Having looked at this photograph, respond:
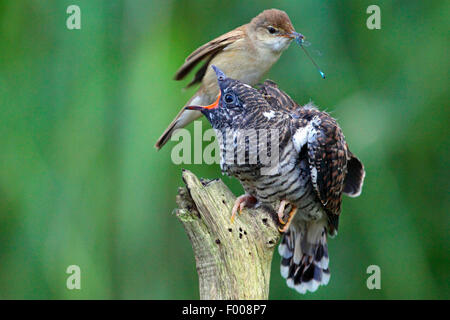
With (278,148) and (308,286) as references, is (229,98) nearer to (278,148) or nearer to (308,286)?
(278,148)

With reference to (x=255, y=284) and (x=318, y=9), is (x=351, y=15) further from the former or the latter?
(x=255, y=284)

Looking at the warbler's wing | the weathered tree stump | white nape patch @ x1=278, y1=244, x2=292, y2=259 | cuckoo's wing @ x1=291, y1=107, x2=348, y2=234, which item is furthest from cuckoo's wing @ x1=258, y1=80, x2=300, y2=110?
white nape patch @ x1=278, y1=244, x2=292, y2=259

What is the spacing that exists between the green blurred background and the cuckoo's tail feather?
262 millimetres

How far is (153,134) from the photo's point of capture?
3.55 m

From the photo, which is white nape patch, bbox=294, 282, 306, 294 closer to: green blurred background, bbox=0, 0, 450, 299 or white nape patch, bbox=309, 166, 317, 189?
green blurred background, bbox=0, 0, 450, 299

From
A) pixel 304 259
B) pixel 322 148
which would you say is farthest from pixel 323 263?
pixel 322 148

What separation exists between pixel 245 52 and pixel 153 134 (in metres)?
0.74

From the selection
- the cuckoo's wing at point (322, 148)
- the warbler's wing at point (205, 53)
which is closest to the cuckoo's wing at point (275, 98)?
the cuckoo's wing at point (322, 148)

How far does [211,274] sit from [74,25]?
6.38ft

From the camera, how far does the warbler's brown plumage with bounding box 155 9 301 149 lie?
3.35 meters

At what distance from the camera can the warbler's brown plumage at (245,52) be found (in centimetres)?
335

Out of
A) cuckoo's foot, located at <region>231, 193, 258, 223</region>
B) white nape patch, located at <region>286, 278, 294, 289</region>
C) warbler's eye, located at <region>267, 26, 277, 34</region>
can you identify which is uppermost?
warbler's eye, located at <region>267, 26, 277, 34</region>

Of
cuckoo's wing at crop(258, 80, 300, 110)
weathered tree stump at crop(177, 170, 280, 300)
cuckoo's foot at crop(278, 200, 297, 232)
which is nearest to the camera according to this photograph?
weathered tree stump at crop(177, 170, 280, 300)

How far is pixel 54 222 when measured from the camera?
11.9 feet
